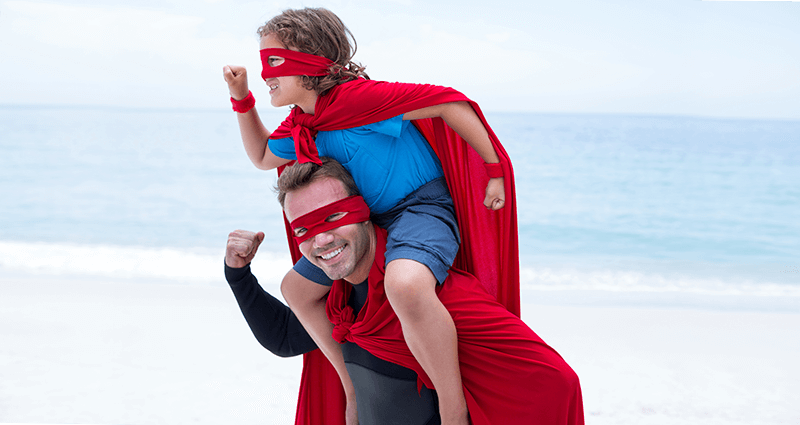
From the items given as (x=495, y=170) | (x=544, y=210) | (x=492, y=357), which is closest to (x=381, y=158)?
(x=495, y=170)

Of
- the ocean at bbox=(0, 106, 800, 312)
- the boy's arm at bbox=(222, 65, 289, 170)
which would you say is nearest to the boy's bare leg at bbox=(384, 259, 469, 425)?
the boy's arm at bbox=(222, 65, 289, 170)

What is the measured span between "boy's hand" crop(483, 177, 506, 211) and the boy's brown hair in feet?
1.69

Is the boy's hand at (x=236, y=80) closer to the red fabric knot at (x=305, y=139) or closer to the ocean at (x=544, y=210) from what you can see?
the red fabric knot at (x=305, y=139)

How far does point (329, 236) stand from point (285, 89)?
443mm

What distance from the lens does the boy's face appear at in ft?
5.77

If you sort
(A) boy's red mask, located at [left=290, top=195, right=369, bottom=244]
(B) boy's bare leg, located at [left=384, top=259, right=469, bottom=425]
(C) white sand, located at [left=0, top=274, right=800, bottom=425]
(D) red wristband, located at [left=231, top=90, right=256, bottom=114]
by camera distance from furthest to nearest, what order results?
1. (C) white sand, located at [left=0, top=274, right=800, bottom=425]
2. (D) red wristband, located at [left=231, top=90, right=256, bottom=114]
3. (A) boy's red mask, located at [left=290, top=195, right=369, bottom=244]
4. (B) boy's bare leg, located at [left=384, top=259, right=469, bottom=425]

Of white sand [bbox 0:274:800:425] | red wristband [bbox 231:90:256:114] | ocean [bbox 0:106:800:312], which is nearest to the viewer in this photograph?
red wristband [bbox 231:90:256:114]

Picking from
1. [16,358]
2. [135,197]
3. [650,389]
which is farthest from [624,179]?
[16,358]

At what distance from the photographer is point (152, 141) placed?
20.0m

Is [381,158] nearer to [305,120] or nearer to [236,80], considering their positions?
[305,120]

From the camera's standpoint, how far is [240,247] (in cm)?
189

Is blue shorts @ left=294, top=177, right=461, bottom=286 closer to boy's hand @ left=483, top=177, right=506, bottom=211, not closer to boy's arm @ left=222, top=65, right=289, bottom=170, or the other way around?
boy's hand @ left=483, top=177, right=506, bottom=211

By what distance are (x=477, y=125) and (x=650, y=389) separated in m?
2.51

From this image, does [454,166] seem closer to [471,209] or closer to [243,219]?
[471,209]
